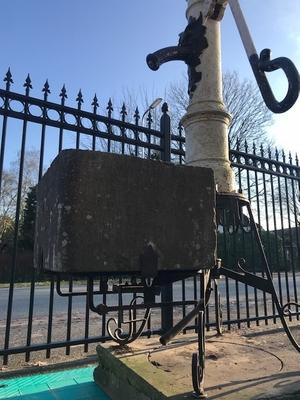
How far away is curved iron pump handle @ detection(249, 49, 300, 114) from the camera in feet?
7.31

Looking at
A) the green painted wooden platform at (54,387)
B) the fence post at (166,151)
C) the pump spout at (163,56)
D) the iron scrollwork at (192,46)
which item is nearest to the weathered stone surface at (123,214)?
the pump spout at (163,56)

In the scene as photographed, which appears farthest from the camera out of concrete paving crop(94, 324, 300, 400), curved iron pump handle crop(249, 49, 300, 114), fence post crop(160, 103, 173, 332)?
fence post crop(160, 103, 173, 332)

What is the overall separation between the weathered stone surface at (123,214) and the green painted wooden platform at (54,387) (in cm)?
122

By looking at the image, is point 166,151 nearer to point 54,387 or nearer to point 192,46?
point 192,46

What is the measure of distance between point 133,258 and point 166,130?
9.95 ft

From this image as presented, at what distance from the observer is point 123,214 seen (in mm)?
1868

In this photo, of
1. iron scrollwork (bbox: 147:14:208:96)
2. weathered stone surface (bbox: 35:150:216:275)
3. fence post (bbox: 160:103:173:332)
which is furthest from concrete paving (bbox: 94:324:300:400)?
iron scrollwork (bbox: 147:14:208:96)

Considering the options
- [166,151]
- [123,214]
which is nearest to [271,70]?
[123,214]

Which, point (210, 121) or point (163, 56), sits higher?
point (163, 56)

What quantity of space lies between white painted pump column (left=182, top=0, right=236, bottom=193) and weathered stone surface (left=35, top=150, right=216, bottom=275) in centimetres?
64

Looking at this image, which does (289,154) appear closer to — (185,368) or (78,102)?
(78,102)

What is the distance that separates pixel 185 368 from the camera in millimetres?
2404

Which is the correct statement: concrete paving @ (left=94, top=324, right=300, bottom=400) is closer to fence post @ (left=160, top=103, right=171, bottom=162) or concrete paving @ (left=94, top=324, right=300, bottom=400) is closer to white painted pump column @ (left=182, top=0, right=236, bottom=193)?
white painted pump column @ (left=182, top=0, right=236, bottom=193)

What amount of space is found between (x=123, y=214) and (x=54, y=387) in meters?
1.83
